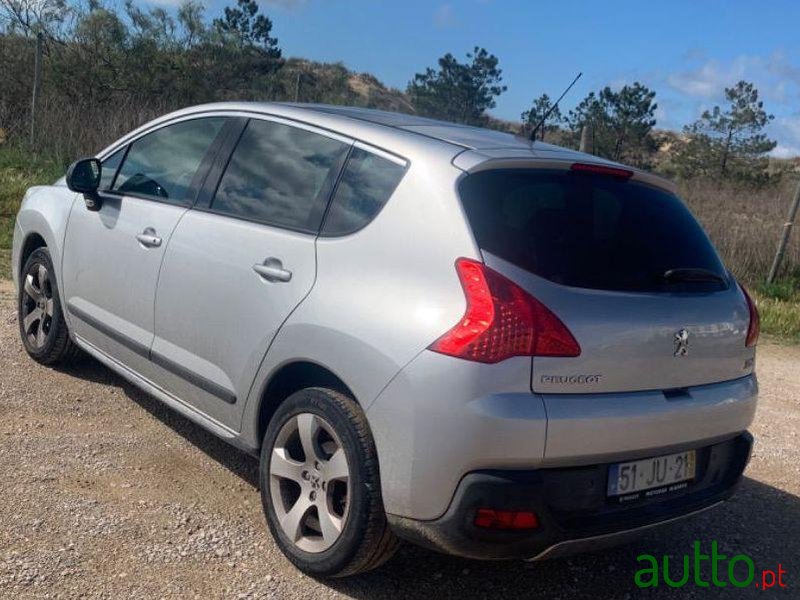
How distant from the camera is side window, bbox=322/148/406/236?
3.13 meters

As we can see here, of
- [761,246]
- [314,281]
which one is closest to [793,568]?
[314,281]

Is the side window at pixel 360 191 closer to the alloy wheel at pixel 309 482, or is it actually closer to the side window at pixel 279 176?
the side window at pixel 279 176

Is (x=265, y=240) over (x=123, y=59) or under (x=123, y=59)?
under

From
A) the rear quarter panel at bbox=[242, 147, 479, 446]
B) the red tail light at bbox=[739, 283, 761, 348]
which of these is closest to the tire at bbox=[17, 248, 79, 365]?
the rear quarter panel at bbox=[242, 147, 479, 446]

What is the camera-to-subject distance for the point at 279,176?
11.9 ft

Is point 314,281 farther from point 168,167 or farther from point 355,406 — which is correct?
point 168,167

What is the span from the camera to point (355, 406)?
2943 millimetres

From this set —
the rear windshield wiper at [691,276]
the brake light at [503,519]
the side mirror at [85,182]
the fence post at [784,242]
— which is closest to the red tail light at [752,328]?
the rear windshield wiper at [691,276]

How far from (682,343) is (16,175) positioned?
10.6m

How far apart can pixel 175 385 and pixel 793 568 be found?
9.41 ft

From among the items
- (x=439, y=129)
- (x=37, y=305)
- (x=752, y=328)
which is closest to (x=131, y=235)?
(x=37, y=305)

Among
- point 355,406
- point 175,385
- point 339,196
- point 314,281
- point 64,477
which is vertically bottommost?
point 64,477

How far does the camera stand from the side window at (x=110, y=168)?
4711mm

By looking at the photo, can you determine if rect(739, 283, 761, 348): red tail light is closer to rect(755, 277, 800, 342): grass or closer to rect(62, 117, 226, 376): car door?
rect(62, 117, 226, 376): car door
